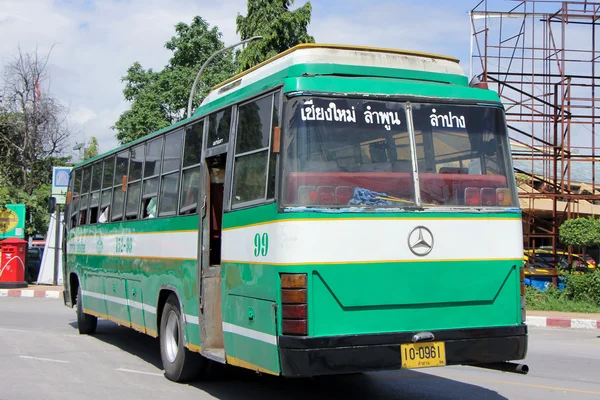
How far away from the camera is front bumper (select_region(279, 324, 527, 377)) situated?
5781mm

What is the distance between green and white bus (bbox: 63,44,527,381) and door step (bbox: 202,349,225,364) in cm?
3

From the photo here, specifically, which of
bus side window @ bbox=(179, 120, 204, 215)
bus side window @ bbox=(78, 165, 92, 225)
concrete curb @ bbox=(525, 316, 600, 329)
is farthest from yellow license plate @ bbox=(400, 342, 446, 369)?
concrete curb @ bbox=(525, 316, 600, 329)

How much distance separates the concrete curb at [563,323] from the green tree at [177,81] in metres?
23.7

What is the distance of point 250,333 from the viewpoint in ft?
21.0

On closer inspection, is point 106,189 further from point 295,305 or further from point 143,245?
point 295,305

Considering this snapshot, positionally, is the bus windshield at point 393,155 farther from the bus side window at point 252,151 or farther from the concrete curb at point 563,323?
the concrete curb at point 563,323

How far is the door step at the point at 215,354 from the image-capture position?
7148mm

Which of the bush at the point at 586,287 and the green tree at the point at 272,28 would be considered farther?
the green tree at the point at 272,28

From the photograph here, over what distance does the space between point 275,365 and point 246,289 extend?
0.83m

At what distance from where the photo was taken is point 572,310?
17016 mm

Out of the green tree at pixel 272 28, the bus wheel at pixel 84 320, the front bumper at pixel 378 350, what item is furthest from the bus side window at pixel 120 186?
the green tree at pixel 272 28

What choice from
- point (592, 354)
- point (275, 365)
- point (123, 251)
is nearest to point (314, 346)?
point (275, 365)

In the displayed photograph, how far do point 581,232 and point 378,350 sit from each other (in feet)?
40.8

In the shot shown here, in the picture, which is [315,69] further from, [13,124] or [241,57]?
[13,124]
